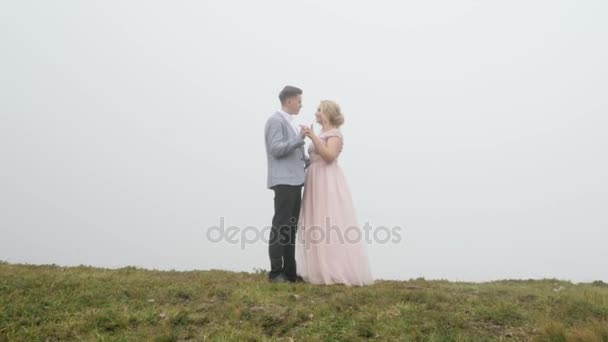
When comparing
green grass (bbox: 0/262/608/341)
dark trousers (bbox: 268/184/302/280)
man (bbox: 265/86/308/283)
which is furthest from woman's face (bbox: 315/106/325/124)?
green grass (bbox: 0/262/608/341)

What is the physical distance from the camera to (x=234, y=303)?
27.2ft

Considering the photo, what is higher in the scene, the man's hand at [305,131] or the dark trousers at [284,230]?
the man's hand at [305,131]

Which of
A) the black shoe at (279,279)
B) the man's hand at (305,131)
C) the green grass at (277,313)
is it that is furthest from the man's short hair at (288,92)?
the green grass at (277,313)

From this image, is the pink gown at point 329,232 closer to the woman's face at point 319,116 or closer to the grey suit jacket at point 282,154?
the woman's face at point 319,116

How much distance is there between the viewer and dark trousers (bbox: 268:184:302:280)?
1001 centimetres

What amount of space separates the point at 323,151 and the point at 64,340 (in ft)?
17.6

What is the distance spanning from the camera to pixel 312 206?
10469mm

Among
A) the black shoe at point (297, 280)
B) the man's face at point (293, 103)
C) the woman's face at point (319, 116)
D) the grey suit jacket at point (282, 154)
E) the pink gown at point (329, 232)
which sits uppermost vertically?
the man's face at point (293, 103)

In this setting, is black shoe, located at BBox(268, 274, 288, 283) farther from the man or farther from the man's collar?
the man's collar

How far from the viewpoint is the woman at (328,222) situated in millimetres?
10133

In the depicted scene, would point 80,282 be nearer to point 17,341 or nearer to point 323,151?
point 17,341

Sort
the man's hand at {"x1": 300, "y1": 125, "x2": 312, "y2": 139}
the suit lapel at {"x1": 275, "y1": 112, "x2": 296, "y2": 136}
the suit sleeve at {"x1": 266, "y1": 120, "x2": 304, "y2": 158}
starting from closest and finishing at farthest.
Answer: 1. the suit sleeve at {"x1": 266, "y1": 120, "x2": 304, "y2": 158}
2. the man's hand at {"x1": 300, "y1": 125, "x2": 312, "y2": 139}
3. the suit lapel at {"x1": 275, "y1": 112, "x2": 296, "y2": 136}

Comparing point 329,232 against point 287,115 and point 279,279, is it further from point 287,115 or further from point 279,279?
point 287,115

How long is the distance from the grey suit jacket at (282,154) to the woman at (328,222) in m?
0.37
